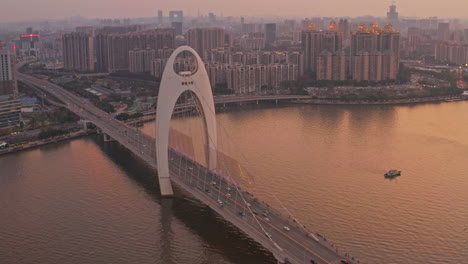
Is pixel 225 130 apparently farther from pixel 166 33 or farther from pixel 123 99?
pixel 166 33

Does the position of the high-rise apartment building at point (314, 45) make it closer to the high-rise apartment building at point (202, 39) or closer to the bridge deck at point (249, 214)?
the high-rise apartment building at point (202, 39)

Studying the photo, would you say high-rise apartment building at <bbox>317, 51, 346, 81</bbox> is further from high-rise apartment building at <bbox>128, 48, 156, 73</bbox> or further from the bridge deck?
the bridge deck

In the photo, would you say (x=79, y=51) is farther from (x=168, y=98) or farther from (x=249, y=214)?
(x=249, y=214)

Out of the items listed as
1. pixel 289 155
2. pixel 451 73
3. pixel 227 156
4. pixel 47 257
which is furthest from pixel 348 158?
pixel 451 73

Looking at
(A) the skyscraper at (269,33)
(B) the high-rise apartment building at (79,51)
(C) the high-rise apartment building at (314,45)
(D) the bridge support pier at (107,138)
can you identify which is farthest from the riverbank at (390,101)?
(A) the skyscraper at (269,33)

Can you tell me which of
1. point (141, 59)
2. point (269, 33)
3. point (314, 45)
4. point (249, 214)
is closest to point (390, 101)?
point (314, 45)

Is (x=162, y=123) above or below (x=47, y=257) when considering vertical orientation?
above
